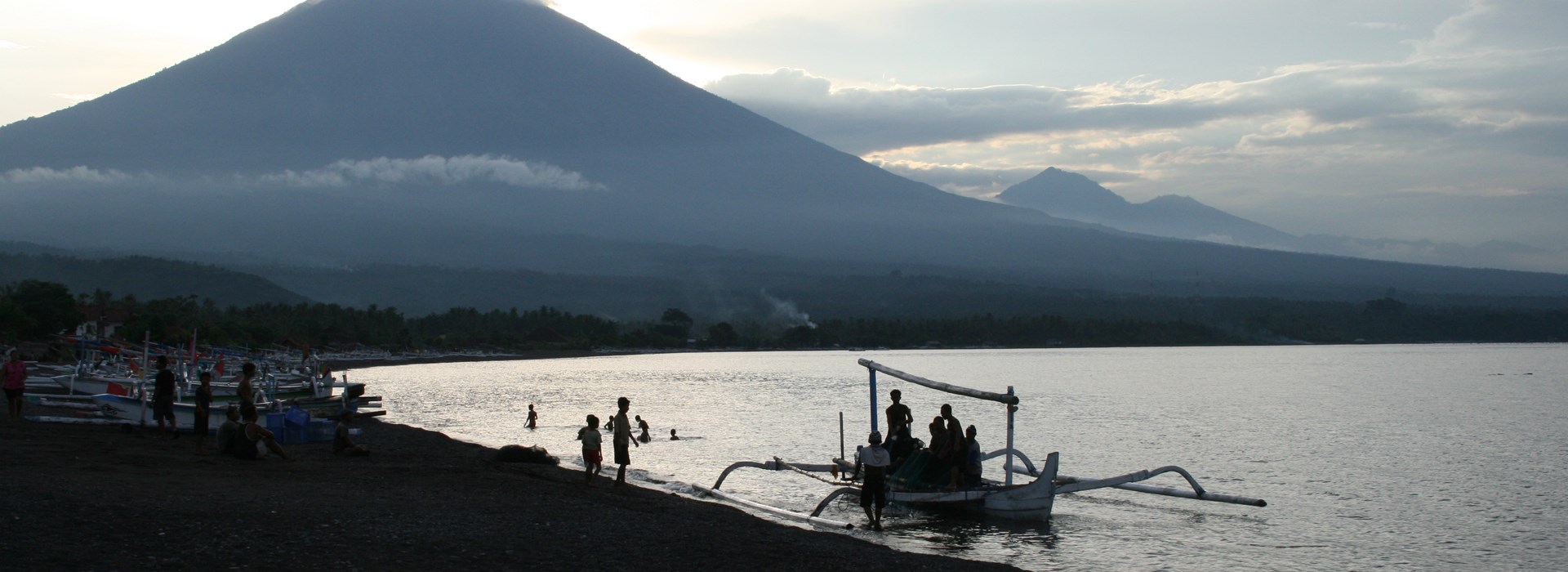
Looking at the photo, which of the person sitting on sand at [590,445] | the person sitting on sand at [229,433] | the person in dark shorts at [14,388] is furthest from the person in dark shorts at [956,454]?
the person in dark shorts at [14,388]

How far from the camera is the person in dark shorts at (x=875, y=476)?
15977 mm

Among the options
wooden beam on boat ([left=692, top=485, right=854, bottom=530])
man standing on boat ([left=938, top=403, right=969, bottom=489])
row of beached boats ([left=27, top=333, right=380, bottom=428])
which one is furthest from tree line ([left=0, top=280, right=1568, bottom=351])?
man standing on boat ([left=938, top=403, right=969, bottom=489])

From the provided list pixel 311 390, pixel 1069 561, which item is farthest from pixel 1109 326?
pixel 1069 561

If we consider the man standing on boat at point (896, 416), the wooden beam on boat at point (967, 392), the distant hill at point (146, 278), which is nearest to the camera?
the wooden beam on boat at point (967, 392)

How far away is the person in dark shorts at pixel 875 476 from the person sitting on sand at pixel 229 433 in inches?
331

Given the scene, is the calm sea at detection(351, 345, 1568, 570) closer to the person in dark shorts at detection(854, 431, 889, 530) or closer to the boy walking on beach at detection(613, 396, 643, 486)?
the person in dark shorts at detection(854, 431, 889, 530)

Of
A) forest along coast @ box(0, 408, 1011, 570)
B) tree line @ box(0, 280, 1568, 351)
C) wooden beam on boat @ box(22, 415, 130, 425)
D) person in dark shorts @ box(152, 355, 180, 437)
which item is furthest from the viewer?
tree line @ box(0, 280, 1568, 351)

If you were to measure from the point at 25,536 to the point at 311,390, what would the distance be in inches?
A: 1037

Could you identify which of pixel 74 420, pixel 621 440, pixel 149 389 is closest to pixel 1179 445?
pixel 621 440

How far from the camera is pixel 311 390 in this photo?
1394 inches

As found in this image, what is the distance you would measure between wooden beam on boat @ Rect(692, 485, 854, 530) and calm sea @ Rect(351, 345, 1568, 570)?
0.66 m

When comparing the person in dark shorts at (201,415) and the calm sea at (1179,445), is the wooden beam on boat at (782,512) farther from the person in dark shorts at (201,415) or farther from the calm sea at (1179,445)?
the person in dark shorts at (201,415)

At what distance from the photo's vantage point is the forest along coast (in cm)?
1049

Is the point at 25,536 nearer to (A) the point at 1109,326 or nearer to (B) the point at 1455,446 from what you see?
(B) the point at 1455,446
